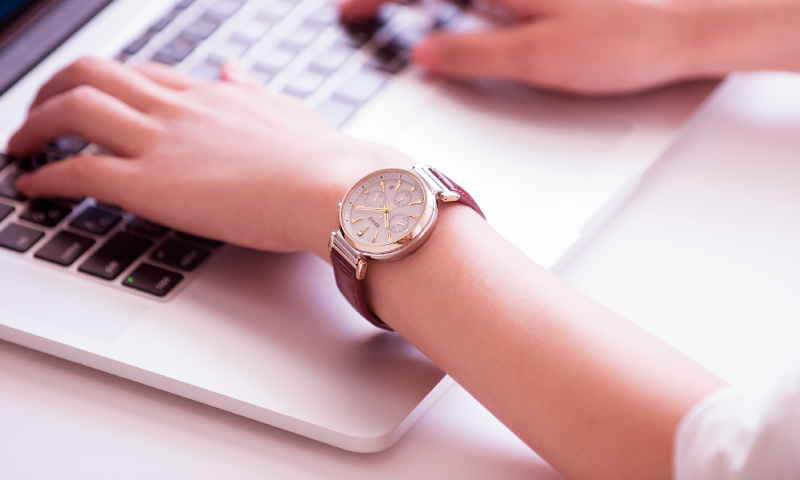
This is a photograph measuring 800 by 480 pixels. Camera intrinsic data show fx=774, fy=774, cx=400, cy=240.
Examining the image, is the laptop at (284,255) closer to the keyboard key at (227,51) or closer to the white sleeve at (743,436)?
the keyboard key at (227,51)

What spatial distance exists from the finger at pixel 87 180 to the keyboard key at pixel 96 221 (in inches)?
0.7

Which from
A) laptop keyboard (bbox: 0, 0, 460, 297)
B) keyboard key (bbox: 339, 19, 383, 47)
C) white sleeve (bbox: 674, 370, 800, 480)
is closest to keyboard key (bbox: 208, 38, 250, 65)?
laptop keyboard (bbox: 0, 0, 460, 297)

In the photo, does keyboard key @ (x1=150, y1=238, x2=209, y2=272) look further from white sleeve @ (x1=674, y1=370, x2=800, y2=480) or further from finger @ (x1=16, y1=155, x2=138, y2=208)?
white sleeve @ (x1=674, y1=370, x2=800, y2=480)

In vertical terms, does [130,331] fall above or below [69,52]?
below

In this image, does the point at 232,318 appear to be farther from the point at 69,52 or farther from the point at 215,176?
the point at 69,52

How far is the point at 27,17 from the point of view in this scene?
2.84 feet

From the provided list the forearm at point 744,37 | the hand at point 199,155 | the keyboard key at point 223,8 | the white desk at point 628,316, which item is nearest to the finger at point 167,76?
the hand at point 199,155

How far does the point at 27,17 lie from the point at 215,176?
1.18 ft

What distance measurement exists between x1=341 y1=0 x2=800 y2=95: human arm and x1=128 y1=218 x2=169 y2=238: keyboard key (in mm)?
342

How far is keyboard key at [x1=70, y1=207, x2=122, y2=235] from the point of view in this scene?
72 centimetres

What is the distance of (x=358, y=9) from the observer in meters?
0.90

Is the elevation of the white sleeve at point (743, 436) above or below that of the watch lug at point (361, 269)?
below

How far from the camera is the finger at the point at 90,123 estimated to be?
0.75 m

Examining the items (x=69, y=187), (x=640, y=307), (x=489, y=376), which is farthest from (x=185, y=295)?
(x=640, y=307)
